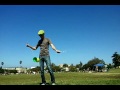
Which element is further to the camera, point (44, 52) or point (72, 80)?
point (72, 80)

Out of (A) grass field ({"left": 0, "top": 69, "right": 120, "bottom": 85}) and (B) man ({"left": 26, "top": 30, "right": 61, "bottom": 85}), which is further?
(A) grass field ({"left": 0, "top": 69, "right": 120, "bottom": 85})

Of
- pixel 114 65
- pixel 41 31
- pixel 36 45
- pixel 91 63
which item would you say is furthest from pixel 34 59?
pixel 91 63

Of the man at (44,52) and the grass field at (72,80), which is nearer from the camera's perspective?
the man at (44,52)

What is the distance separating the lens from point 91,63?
5079 inches

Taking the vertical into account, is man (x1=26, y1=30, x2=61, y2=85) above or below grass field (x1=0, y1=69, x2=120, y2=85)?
above

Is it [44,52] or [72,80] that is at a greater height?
[44,52]

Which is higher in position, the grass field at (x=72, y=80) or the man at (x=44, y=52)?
the man at (x=44, y=52)

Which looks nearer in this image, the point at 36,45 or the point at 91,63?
the point at 36,45
